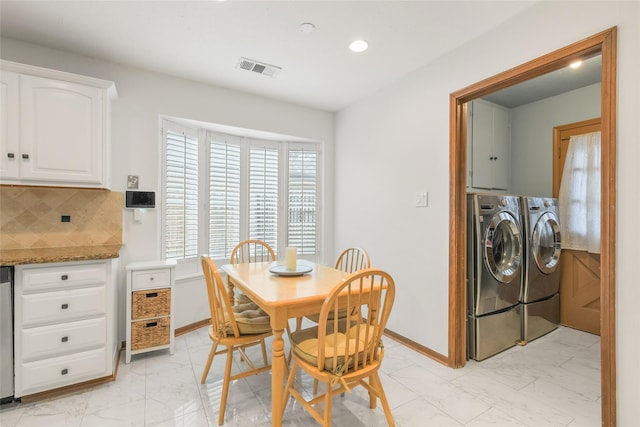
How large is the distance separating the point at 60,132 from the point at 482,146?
3799 mm

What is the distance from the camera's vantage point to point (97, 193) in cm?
257

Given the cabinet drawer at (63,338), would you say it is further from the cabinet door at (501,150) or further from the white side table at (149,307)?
the cabinet door at (501,150)

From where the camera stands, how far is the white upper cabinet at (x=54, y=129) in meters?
2.03

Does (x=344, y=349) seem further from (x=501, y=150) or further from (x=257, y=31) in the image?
(x=501, y=150)

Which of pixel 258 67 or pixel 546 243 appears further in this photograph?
pixel 546 243

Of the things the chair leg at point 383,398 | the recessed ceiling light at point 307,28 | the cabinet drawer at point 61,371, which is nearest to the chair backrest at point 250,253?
the cabinet drawer at point 61,371

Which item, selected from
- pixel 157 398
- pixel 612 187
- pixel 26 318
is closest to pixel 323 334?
pixel 157 398

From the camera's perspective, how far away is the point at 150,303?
249 cm

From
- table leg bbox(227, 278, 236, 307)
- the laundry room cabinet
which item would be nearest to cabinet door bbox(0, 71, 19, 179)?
table leg bbox(227, 278, 236, 307)

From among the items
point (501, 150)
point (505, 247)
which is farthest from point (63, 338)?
point (501, 150)

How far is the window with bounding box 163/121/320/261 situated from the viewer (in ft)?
10.1

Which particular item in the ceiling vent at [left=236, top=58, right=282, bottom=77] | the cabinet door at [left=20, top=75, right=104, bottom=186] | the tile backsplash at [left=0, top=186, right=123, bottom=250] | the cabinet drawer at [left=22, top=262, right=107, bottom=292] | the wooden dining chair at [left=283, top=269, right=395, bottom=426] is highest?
the ceiling vent at [left=236, top=58, right=282, bottom=77]

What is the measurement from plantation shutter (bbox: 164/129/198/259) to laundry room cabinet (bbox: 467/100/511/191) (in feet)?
9.50

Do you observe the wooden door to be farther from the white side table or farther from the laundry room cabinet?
the white side table
